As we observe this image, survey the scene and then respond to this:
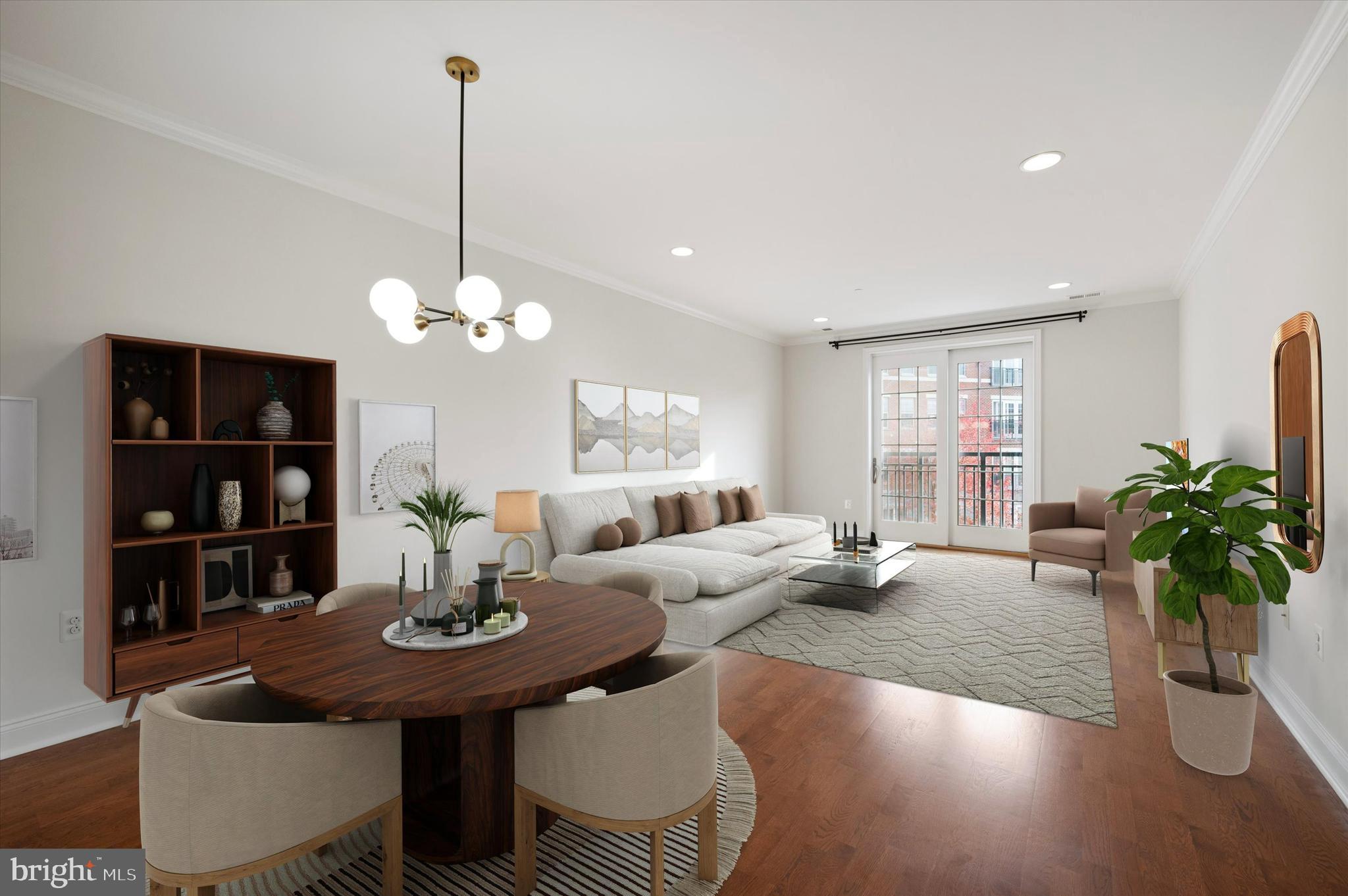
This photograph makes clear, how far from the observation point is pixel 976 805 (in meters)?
2.12

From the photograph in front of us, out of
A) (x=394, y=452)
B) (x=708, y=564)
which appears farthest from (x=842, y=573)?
(x=394, y=452)

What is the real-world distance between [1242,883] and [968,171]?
307cm

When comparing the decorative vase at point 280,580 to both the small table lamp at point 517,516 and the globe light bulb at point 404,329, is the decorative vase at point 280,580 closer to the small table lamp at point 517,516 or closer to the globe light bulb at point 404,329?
the small table lamp at point 517,516

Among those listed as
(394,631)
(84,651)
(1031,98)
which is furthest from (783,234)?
(84,651)

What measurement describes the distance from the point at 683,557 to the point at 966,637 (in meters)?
1.88

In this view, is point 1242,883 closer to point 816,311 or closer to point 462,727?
point 462,727

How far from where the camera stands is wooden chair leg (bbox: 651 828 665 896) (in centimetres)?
158

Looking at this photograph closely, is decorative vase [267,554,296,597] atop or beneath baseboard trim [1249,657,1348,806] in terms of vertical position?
atop

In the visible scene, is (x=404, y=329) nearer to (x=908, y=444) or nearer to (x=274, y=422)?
(x=274, y=422)

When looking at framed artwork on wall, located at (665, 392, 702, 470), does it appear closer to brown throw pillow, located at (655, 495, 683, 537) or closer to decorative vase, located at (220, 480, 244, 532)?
brown throw pillow, located at (655, 495, 683, 537)

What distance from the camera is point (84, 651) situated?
2574 millimetres

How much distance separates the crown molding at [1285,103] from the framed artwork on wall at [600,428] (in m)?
4.17

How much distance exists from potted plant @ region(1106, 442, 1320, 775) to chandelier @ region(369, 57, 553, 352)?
2401 mm

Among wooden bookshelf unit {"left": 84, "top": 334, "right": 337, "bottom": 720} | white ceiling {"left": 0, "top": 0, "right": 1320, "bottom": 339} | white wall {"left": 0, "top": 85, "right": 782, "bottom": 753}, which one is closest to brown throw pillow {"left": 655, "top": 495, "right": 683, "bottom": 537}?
white wall {"left": 0, "top": 85, "right": 782, "bottom": 753}
